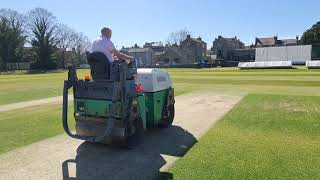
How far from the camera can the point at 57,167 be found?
6.53 metres

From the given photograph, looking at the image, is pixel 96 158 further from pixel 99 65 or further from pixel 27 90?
pixel 27 90

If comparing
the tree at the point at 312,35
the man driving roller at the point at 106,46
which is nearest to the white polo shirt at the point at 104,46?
the man driving roller at the point at 106,46

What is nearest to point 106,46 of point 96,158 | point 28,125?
point 96,158

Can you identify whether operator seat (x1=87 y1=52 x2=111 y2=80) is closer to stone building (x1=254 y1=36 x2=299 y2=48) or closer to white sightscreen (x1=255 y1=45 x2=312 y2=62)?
white sightscreen (x1=255 y1=45 x2=312 y2=62)

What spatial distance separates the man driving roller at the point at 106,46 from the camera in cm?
732

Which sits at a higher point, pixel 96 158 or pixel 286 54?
pixel 286 54

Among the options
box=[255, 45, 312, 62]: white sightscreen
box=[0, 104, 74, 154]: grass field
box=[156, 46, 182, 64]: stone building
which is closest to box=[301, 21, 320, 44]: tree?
box=[255, 45, 312, 62]: white sightscreen

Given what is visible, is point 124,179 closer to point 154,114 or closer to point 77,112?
point 77,112

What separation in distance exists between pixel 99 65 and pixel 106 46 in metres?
0.41

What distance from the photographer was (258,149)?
294 inches

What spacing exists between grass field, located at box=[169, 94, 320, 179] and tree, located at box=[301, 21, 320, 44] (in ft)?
331

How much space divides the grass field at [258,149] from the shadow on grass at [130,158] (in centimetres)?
36

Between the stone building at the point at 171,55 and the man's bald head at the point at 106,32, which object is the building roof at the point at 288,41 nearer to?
the stone building at the point at 171,55

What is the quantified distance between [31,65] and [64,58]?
51.3 ft
